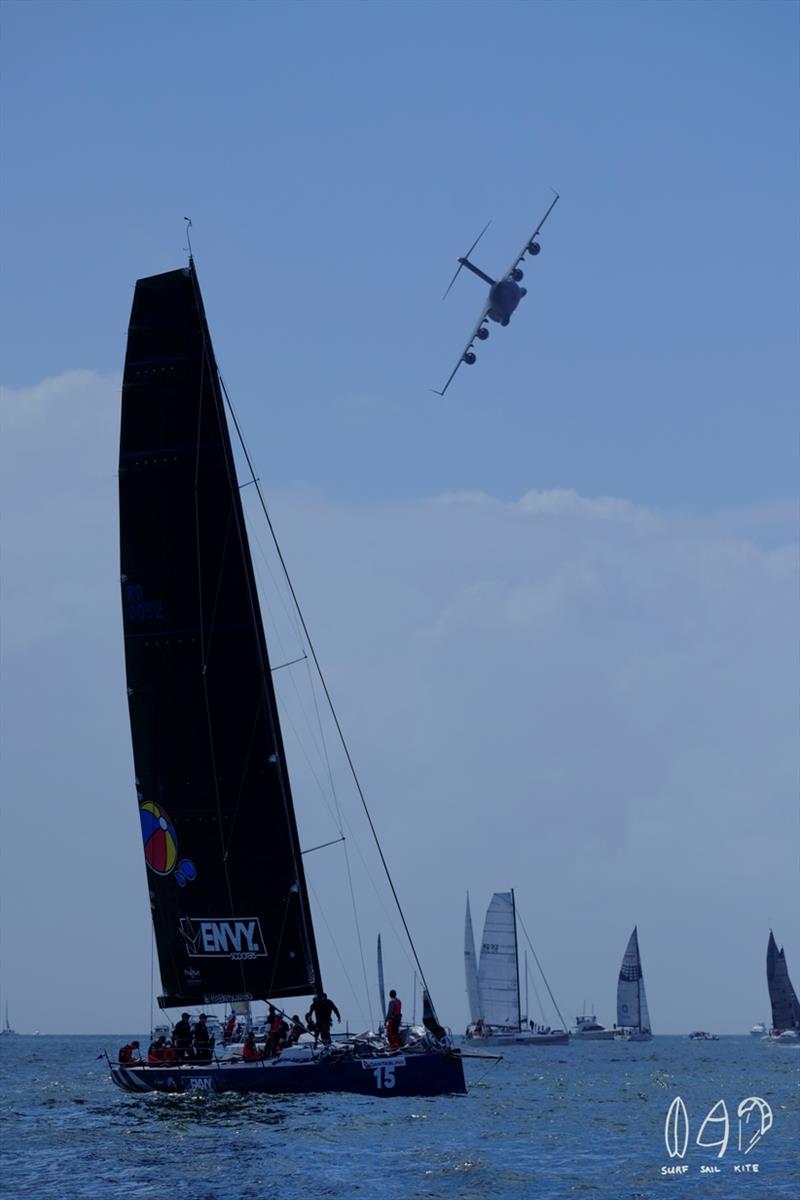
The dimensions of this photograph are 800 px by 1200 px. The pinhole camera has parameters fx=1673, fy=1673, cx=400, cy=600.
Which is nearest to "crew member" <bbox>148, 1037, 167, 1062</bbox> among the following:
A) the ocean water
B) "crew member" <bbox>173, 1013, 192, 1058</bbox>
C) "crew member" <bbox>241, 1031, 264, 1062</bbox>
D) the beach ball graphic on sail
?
"crew member" <bbox>173, 1013, 192, 1058</bbox>

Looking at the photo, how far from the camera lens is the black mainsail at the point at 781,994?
125875 mm

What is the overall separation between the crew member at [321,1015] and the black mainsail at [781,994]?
3705 inches

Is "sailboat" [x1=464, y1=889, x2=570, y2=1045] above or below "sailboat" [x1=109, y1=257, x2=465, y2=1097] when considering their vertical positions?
below

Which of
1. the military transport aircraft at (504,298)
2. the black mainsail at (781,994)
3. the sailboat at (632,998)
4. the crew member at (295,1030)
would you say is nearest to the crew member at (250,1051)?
the crew member at (295,1030)

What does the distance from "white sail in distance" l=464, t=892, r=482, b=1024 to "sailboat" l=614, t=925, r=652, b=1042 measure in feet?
72.4

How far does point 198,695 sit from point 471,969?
79590mm

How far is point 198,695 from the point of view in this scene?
37.6 meters

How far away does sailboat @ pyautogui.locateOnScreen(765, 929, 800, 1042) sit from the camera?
12606cm

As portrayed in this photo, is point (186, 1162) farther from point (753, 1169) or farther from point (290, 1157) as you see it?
point (753, 1169)

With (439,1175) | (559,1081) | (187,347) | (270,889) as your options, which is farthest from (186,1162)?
(559,1081)

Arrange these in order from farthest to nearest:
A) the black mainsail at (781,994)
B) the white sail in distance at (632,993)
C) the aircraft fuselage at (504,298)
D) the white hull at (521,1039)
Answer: the white sail in distance at (632,993) < the black mainsail at (781,994) < the white hull at (521,1039) < the aircraft fuselage at (504,298)

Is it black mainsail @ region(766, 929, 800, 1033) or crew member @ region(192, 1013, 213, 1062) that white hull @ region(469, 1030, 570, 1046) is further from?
crew member @ region(192, 1013, 213, 1062)

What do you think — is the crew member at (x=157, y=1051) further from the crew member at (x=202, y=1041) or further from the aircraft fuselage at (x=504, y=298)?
the aircraft fuselage at (x=504, y=298)

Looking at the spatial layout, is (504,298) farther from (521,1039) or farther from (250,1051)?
(521,1039)
